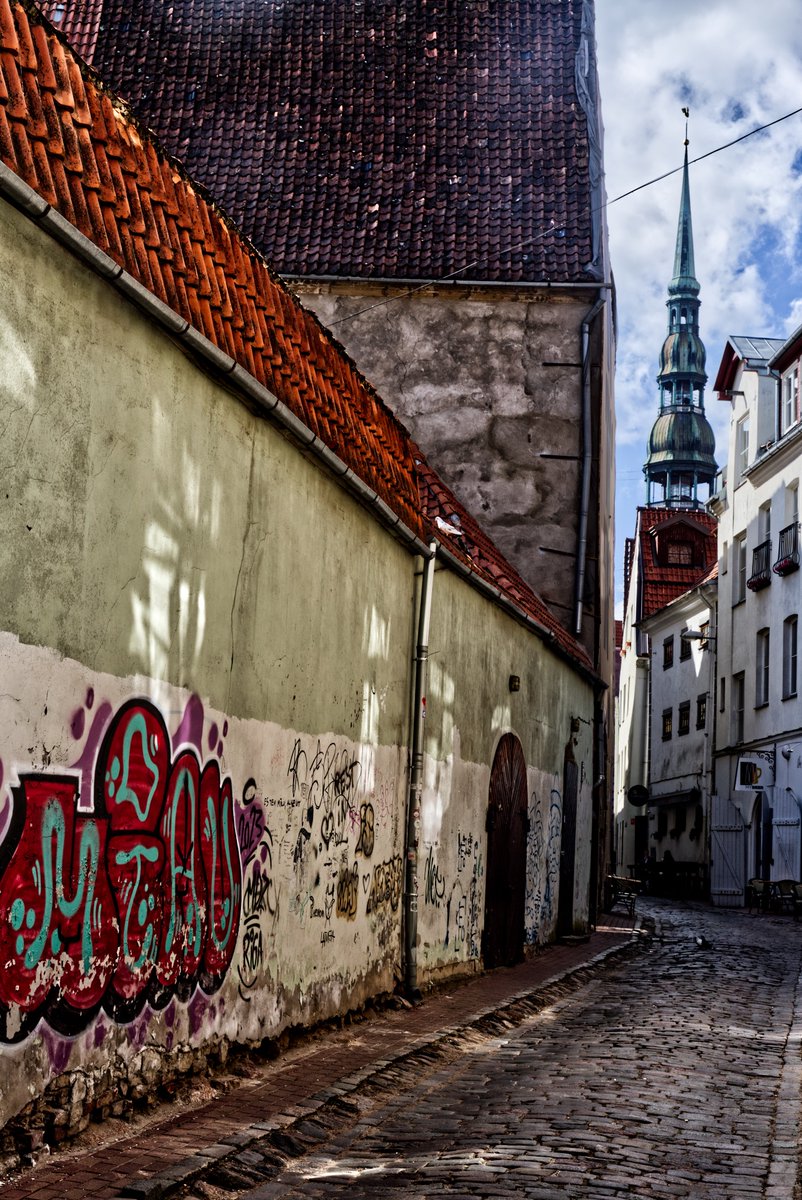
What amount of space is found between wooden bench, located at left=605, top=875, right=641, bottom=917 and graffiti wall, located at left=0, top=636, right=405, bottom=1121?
1712 cm

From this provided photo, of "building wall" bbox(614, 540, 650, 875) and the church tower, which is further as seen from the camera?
the church tower

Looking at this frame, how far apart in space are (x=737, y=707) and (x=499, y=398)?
17820 mm

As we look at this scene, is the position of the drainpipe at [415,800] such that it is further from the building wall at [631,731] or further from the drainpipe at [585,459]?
the building wall at [631,731]

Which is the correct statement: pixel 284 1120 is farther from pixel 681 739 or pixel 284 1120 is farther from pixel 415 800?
pixel 681 739

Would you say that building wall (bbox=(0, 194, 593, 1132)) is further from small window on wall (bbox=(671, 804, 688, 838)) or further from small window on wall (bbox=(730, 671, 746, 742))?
small window on wall (bbox=(671, 804, 688, 838))

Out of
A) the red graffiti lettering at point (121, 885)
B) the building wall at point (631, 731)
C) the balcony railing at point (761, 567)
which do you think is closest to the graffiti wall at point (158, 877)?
the red graffiti lettering at point (121, 885)

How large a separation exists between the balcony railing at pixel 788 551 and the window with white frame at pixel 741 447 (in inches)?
162

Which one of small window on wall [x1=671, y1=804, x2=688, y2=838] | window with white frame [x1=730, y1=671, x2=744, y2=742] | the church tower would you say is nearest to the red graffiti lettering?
window with white frame [x1=730, y1=671, x2=744, y2=742]

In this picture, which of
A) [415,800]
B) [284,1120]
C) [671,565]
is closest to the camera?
[284,1120]

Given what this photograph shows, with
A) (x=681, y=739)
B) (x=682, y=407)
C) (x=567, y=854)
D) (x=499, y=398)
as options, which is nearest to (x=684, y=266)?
(x=682, y=407)

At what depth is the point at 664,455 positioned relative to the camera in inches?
3329

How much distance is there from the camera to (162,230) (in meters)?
7.27

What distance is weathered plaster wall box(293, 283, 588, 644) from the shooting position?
2155 cm

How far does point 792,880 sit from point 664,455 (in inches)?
2231
